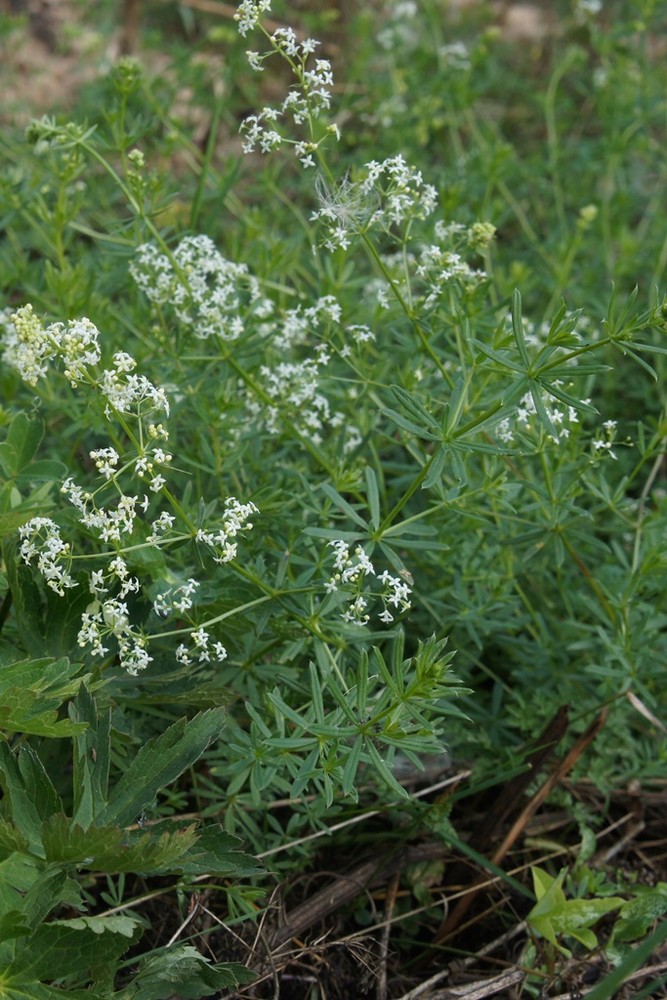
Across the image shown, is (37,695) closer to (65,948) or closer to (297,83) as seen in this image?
(65,948)

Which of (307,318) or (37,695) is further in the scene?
(307,318)

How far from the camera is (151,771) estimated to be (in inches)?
86.3

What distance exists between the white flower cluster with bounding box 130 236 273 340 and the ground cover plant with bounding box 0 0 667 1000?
0.01m

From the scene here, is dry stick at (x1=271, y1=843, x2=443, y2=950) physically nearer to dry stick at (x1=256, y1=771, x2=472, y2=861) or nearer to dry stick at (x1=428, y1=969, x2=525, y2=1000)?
dry stick at (x1=256, y1=771, x2=472, y2=861)

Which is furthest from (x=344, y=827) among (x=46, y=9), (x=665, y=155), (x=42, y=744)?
(x=46, y=9)

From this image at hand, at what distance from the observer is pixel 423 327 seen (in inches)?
107

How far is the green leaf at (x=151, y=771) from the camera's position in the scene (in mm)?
2186

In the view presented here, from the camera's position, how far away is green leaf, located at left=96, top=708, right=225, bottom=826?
2.19 m

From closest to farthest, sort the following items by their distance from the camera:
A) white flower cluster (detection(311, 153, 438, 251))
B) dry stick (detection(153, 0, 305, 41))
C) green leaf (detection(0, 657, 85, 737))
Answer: green leaf (detection(0, 657, 85, 737)) < white flower cluster (detection(311, 153, 438, 251)) < dry stick (detection(153, 0, 305, 41))

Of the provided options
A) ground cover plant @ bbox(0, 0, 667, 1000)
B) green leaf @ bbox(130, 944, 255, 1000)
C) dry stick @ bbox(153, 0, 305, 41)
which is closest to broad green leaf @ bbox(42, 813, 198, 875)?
ground cover plant @ bbox(0, 0, 667, 1000)

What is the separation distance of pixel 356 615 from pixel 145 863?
699 millimetres

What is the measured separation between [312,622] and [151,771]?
0.50m

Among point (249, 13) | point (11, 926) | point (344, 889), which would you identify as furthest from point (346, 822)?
point (249, 13)

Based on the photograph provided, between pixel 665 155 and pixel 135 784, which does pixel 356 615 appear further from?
pixel 665 155
